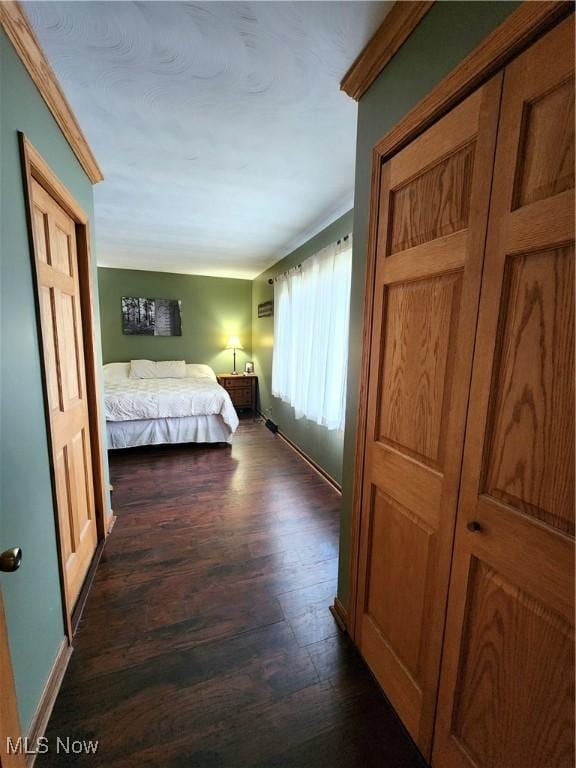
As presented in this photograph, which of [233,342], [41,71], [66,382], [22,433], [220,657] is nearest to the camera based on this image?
[22,433]

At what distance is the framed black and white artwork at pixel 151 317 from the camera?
17.4 feet

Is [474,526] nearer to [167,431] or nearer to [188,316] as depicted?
[167,431]

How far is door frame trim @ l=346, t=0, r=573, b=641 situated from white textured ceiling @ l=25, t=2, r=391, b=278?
0.41m

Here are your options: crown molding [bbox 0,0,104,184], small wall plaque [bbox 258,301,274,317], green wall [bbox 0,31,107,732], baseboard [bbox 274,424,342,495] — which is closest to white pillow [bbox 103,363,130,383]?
small wall plaque [bbox 258,301,274,317]

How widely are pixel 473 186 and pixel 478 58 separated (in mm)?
304

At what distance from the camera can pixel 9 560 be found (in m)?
A: 0.73

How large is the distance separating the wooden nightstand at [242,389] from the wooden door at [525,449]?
4935 millimetres

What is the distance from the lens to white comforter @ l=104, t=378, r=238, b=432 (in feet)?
11.7

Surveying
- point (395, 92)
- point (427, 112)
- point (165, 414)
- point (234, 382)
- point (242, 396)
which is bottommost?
point (242, 396)

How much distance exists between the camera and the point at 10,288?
1.04m

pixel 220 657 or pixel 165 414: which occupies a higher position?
pixel 165 414

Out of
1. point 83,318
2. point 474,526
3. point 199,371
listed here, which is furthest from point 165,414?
point 474,526

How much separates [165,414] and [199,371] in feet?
5.93

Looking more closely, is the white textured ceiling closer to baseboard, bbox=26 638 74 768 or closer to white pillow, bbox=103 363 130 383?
baseboard, bbox=26 638 74 768
